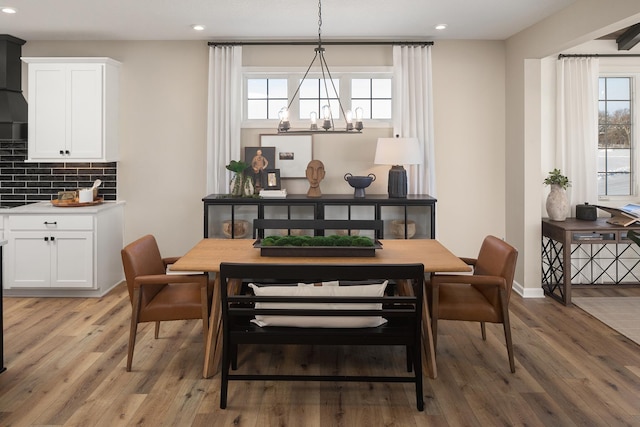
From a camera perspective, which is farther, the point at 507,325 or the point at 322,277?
the point at 507,325

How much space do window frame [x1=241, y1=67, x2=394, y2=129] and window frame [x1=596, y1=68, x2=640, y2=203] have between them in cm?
223

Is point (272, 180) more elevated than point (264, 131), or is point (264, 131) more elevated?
point (264, 131)

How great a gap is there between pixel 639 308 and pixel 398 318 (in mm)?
2951

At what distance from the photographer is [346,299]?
2.87 m

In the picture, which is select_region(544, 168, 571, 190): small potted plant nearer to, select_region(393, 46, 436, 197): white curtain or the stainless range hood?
select_region(393, 46, 436, 197): white curtain

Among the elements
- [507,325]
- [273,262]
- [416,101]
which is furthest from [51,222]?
[507,325]

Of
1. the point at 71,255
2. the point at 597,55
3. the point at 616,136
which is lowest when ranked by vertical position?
the point at 71,255

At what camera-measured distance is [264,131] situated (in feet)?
19.2

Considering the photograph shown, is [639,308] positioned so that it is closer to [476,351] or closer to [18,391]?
[476,351]

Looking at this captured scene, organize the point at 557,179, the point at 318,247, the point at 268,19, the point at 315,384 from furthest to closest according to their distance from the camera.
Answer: the point at 557,179
the point at 268,19
the point at 318,247
the point at 315,384

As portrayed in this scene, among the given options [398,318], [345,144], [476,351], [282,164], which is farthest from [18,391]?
[345,144]

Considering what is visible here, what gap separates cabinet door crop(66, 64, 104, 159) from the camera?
547 centimetres

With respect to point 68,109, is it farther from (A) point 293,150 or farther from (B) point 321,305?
(B) point 321,305

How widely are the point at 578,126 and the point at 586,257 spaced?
1349 mm
